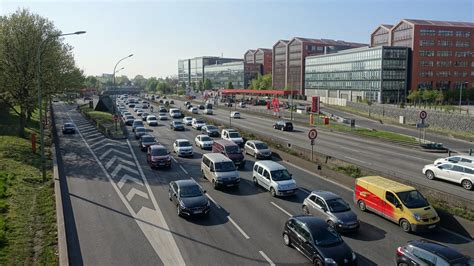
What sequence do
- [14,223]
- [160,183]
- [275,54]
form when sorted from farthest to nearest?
[275,54], [160,183], [14,223]

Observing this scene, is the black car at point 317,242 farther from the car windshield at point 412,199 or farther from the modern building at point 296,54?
the modern building at point 296,54

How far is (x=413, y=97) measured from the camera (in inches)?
3912

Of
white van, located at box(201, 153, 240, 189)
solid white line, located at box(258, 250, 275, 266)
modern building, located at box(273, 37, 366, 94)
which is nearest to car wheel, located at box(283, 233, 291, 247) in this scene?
solid white line, located at box(258, 250, 275, 266)

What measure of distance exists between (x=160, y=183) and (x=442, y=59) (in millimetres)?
105318

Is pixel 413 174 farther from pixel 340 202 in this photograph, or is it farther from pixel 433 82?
pixel 433 82

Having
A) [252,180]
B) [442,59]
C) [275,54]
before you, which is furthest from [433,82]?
[252,180]

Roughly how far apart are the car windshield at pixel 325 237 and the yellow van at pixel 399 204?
4.73 m

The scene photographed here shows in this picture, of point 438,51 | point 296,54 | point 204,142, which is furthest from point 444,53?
point 204,142

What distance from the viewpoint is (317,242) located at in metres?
14.2

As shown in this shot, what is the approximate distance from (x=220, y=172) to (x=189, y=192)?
468 cm

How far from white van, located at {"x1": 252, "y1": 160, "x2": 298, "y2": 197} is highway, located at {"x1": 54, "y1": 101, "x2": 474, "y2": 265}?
0.46 metres

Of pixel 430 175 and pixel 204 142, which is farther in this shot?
pixel 204 142

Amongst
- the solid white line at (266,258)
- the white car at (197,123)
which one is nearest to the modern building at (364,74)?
the white car at (197,123)

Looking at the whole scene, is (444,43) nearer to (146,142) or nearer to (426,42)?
(426,42)
